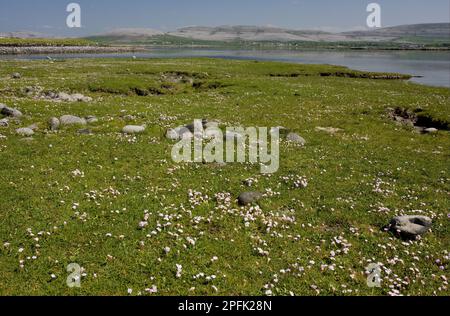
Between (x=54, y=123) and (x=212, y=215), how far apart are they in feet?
57.1

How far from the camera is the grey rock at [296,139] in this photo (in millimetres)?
25047

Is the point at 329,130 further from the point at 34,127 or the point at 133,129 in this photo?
the point at 34,127

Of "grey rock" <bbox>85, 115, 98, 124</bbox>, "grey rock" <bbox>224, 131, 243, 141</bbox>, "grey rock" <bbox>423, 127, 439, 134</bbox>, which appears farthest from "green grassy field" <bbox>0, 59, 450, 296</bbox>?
"grey rock" <bbox>224, 131, 243, 141</bbox>

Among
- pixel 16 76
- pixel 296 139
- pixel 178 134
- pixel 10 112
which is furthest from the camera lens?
pixel 16 76

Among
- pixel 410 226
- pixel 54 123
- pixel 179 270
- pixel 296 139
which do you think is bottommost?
pixel 179 270

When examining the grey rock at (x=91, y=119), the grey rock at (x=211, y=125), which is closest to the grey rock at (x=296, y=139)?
the grey rock at (x=211, y=125)

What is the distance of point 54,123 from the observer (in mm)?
25891

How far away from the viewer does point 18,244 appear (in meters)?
12.0

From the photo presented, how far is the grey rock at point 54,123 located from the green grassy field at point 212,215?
0.66m

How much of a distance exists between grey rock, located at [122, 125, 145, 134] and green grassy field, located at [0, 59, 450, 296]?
62cm

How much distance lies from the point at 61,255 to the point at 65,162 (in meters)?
8.92

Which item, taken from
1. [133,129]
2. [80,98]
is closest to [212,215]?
[133,129]
